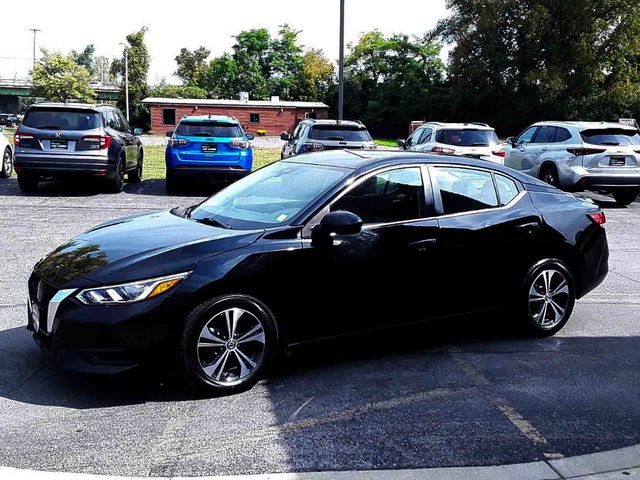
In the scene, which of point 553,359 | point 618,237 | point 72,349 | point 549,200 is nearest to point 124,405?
point 72,349

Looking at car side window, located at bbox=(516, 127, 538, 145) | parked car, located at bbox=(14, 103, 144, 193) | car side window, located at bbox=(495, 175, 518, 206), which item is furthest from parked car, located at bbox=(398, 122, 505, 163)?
car side window, located at bbox=(495, 175, 518, 206)

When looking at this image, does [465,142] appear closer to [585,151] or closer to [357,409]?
[585,151]

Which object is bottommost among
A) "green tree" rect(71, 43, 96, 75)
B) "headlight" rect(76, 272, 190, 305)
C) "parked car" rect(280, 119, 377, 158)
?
"headlight" rect(76, 272, 190, 305)

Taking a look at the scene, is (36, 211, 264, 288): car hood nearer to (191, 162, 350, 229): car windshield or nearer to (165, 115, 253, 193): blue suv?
(191, 162, 350, 229): car windshield

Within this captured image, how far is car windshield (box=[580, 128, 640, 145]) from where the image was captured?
50.0ft

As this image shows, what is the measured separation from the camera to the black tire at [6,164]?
17922mm

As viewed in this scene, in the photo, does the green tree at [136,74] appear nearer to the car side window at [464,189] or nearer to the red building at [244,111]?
the red building at [244,111]

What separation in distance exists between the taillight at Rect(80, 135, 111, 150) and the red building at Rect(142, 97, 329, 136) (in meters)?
52.3

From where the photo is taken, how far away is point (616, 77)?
57.1 m

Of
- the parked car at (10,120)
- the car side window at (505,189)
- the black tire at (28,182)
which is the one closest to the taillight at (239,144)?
the black tire at (28,182)

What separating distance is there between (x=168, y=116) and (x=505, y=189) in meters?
64.2

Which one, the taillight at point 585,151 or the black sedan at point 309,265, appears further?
the taillight at point 585,151

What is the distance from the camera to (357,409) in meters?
4.48

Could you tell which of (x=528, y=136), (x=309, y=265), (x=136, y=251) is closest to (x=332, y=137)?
(x=528, y=136)
